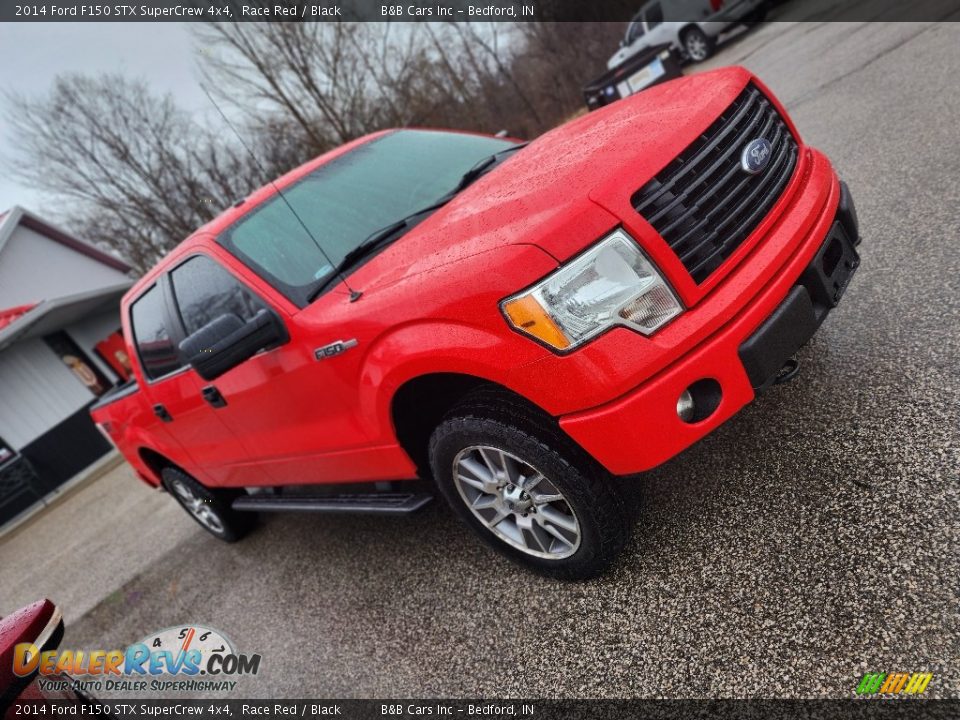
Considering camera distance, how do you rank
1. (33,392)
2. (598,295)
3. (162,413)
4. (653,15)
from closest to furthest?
(598,295) → (162,413) → (33,392) → (653,15)

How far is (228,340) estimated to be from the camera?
2547mm

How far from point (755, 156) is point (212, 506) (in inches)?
165

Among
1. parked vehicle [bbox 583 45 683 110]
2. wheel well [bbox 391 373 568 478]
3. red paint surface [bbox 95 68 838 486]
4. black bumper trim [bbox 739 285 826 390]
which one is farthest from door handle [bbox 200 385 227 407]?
parked vehicle [bbox 583 45 683 110]

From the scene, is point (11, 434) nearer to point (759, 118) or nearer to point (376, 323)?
point (376, 323)

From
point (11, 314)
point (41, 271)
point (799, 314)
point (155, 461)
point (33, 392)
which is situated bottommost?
point (799, 314)

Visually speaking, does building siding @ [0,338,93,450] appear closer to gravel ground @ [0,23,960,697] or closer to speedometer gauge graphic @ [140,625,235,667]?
gravel ground @ [0,23,960,697]

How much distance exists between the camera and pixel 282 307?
2674mm

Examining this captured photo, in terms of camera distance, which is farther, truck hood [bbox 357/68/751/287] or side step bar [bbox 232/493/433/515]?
side step bar [bbox 232/493/433/515]

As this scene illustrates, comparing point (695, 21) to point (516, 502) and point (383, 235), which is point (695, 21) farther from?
point (516, 502)

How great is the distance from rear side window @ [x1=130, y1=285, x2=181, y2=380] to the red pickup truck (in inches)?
20.0

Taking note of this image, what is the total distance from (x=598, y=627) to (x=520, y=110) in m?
24.4

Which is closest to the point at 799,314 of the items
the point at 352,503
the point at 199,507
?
the point at 352,503

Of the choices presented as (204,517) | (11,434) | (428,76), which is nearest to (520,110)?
(428,76)

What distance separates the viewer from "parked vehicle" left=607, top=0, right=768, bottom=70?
14.1 m
